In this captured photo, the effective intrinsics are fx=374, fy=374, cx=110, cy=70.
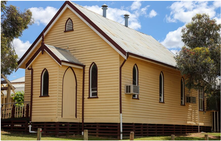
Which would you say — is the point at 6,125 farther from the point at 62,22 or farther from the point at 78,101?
the point at 62,22

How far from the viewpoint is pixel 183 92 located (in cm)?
3206

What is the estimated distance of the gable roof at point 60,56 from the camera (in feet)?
78.2

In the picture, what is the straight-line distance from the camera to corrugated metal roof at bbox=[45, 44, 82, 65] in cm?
2425

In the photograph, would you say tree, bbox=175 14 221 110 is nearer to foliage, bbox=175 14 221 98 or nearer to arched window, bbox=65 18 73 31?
foliage, bbox=175 14 221 98

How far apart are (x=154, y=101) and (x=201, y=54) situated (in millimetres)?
4815

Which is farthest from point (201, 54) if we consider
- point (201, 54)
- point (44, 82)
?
point (44, 82)

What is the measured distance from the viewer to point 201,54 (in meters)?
27.1

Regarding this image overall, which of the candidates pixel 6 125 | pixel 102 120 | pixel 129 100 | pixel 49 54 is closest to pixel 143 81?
pixel 129 100

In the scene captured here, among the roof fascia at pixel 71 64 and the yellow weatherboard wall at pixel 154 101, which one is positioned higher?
the roof fascia at pixel 71 64

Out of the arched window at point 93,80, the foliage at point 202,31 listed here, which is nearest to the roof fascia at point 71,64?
the arched window at point 93,80

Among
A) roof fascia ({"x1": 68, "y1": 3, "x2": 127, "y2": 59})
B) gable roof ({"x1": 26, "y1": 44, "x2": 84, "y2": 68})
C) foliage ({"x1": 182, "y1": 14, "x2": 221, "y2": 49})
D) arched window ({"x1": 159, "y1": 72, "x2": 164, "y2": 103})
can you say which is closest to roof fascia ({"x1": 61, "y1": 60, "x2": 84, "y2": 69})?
gable roof ({"x1": 26, "y1": 44, "x2": 84, "y2": 68})

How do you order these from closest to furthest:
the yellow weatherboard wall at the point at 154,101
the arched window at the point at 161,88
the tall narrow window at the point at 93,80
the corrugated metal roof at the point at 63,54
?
the corrugated metal roof at the point at 63,54 < the yellow weatherboard wall at the point at 154,101 < the tall narrow window at the point at 93,80 < the arched window at the point at 161,88

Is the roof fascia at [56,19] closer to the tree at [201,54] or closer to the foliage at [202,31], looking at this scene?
the tree at [201,54]

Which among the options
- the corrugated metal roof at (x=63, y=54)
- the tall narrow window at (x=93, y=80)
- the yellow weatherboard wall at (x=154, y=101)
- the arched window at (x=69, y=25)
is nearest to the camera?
the corrugated metal roof at (x=63, y=54)
